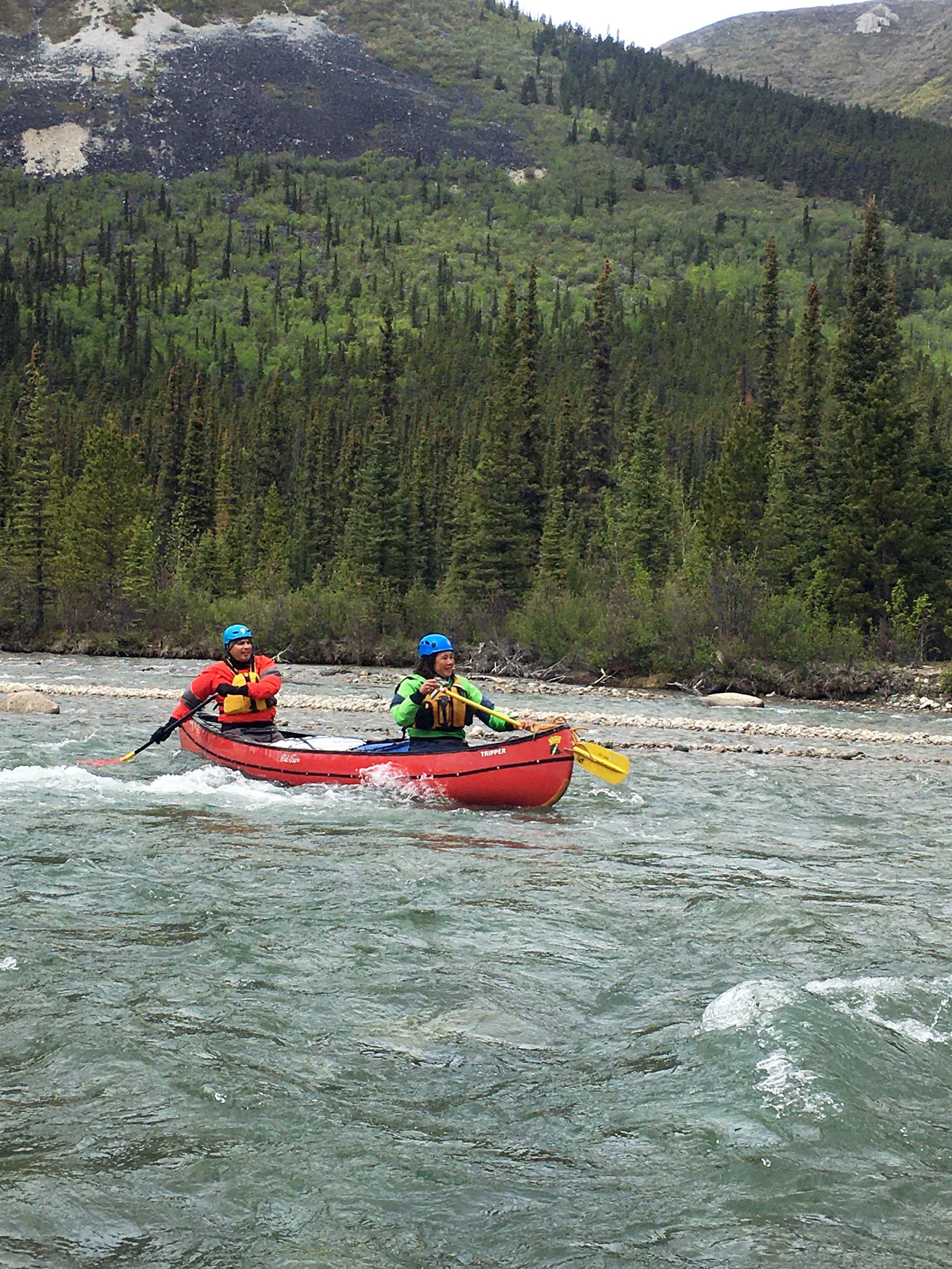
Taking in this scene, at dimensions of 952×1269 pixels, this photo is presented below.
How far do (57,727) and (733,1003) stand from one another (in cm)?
1517

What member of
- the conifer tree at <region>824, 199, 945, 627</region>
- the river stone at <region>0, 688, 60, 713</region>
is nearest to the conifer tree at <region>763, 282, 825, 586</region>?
the conifer tree at <region>824, 199, 945, 627</region>

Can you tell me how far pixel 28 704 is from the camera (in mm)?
22062

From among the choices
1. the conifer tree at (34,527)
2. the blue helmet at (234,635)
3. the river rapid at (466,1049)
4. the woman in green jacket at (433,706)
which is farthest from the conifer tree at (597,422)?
A: the river rapid at (466,1049)

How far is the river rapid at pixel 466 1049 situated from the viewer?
454cm

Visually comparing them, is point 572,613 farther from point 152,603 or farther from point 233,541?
point 233,541

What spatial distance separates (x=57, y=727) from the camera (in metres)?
19.7

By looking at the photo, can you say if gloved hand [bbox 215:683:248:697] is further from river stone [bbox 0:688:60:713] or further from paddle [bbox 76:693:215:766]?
river stone [bbox 0:688:60:713]

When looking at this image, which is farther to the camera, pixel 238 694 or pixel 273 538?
pixel 273 538

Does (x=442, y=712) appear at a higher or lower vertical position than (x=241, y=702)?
higher

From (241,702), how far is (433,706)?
3.17m

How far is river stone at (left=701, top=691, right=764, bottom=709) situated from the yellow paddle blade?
14.2 m

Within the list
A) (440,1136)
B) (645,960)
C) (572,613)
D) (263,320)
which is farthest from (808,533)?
(263,320)

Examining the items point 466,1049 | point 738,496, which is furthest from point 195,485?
point 466,1049

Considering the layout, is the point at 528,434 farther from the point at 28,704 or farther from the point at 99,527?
the point at 28,704
